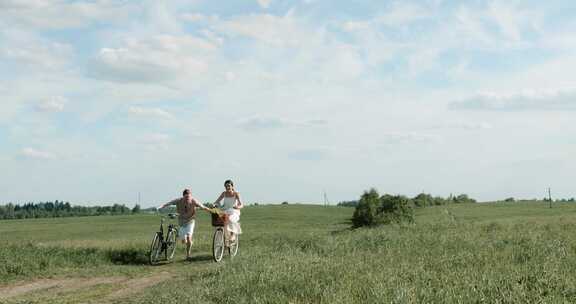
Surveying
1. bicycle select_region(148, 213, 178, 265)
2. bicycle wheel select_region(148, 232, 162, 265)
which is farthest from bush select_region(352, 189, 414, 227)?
bicycle wheel select_region(148, 232, 162, 265)

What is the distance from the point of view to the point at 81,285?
14.2 metres

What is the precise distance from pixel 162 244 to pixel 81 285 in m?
4.14

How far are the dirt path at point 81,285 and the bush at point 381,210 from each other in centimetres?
1683

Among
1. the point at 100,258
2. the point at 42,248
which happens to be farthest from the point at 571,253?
the point at 42,248

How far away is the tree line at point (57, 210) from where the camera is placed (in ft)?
354

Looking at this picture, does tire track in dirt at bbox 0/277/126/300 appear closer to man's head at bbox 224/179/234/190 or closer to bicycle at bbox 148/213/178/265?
bicycle at bbox 148/213/178/265

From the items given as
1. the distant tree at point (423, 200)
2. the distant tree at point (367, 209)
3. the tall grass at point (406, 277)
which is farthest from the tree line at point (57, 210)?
the tall grass at point (406, 277)

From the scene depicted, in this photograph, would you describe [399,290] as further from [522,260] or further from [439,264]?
[522,260]

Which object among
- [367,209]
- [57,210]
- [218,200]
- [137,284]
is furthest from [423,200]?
[57,210]

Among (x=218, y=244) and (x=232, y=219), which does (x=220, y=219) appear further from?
(x=218, y=244)

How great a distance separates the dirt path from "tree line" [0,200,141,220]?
9481 cm

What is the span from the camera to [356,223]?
32.5 meters

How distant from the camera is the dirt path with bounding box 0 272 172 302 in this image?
13.1m

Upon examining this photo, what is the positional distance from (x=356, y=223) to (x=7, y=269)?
20110 millimetres
